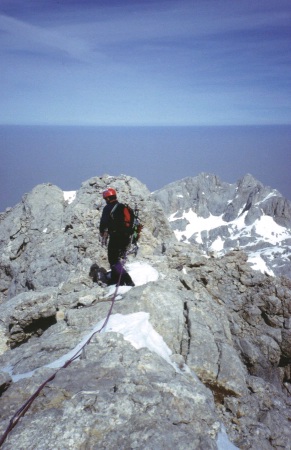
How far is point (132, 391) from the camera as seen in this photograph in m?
6.35

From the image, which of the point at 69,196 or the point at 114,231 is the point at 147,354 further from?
the point at 69,196

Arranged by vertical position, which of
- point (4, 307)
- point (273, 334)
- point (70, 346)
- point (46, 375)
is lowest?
point (273, 334)

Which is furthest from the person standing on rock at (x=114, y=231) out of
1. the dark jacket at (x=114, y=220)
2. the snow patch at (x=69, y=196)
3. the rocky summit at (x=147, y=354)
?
the snow patch at (x=69, y=196)

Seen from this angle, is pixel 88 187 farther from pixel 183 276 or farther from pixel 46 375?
pixel 46 375

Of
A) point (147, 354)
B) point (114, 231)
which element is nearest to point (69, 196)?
point (114, 231)

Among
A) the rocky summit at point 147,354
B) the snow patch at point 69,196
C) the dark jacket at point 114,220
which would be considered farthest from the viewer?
the snow patch at point 69,196

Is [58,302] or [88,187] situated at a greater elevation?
[88,187]

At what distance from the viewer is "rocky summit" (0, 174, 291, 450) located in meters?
5.73

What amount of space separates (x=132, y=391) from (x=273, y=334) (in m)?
9.52

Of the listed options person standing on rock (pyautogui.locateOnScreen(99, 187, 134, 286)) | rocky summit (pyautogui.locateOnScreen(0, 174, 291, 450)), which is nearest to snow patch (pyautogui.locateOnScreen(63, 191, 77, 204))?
rocky summit (pyautogui.locateOnScreen(0, 174, 291, 450))

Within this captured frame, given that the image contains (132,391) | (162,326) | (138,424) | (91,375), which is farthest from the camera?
(162,326)

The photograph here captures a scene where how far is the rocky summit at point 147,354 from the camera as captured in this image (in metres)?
5.73

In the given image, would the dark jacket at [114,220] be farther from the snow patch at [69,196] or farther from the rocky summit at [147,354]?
the snow patch at [69,196]

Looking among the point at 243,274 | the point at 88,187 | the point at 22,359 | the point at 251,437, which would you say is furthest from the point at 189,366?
the point at 88,187
